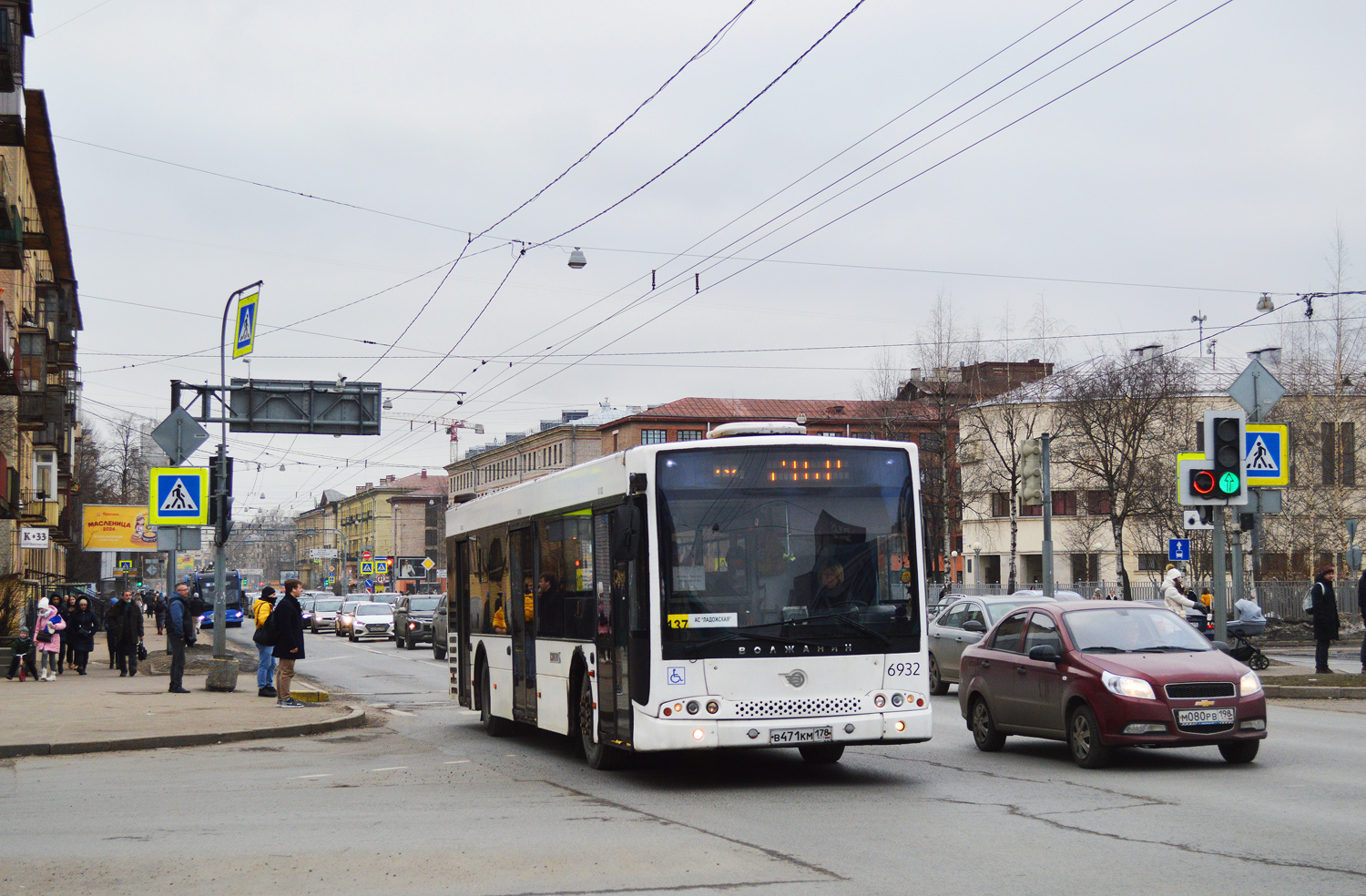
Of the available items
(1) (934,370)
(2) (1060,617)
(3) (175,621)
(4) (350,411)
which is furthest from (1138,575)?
(2) (1060,617)

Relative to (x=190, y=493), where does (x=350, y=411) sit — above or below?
above

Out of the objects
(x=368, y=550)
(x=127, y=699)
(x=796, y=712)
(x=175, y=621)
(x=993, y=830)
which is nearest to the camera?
(x=993, y=830)

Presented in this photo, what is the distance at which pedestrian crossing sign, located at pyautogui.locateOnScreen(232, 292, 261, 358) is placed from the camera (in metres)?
25.7

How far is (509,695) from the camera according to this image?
55.6ft

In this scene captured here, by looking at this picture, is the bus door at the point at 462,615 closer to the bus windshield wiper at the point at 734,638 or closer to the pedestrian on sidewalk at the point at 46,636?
the bus windshield wiper at the point at 734,638

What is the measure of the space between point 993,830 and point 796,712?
2768 mm

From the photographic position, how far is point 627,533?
39.3ft

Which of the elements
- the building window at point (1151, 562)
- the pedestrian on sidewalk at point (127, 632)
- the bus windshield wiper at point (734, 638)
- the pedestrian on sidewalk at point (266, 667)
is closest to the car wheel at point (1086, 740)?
the bus windshield wiper at point (734, 638)

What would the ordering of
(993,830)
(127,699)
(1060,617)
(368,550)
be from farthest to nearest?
(368,550), (127,699), (1060,617), (993,830)

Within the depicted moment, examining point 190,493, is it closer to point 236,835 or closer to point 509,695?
point 509,695

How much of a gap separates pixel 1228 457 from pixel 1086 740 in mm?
6804

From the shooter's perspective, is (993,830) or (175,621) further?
(175,621)

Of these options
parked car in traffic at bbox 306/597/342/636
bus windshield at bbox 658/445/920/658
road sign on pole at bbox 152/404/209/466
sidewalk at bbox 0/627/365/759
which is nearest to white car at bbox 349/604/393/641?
parked car in traffic at bbox 306/597/342/636

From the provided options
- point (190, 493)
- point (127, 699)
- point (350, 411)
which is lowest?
point (127, 699)
